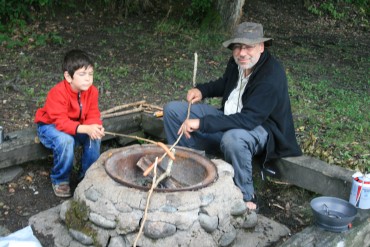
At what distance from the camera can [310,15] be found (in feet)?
41.3

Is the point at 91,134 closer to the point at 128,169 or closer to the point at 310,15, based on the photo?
the point at 128,169

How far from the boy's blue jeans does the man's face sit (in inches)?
53.0

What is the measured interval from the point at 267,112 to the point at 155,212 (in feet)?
4.23

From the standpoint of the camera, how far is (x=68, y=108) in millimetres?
4008

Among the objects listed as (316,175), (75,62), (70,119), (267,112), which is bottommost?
(316,175)

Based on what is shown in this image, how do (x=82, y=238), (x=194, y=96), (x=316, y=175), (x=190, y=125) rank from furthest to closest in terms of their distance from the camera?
(x=194, y=96), (x=316, y=175), (x=190, y=125), (x=82, y=238)

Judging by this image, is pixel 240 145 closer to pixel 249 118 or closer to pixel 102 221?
pixel 249 118

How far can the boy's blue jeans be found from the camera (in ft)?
12.9

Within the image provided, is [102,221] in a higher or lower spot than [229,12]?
lower

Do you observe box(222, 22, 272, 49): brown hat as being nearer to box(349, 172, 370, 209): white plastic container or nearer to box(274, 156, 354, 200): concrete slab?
box(274, 156, 354, 200): concrete slab

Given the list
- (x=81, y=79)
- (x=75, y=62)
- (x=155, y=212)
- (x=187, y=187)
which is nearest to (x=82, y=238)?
(x=155, y=212)

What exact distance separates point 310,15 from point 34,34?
281 inches

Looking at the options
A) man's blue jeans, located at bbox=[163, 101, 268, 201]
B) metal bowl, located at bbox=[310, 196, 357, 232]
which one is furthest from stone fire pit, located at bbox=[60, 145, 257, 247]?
metal bowl, located at bbox=[310, 196, 357, 232]

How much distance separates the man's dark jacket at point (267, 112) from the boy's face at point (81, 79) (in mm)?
951
